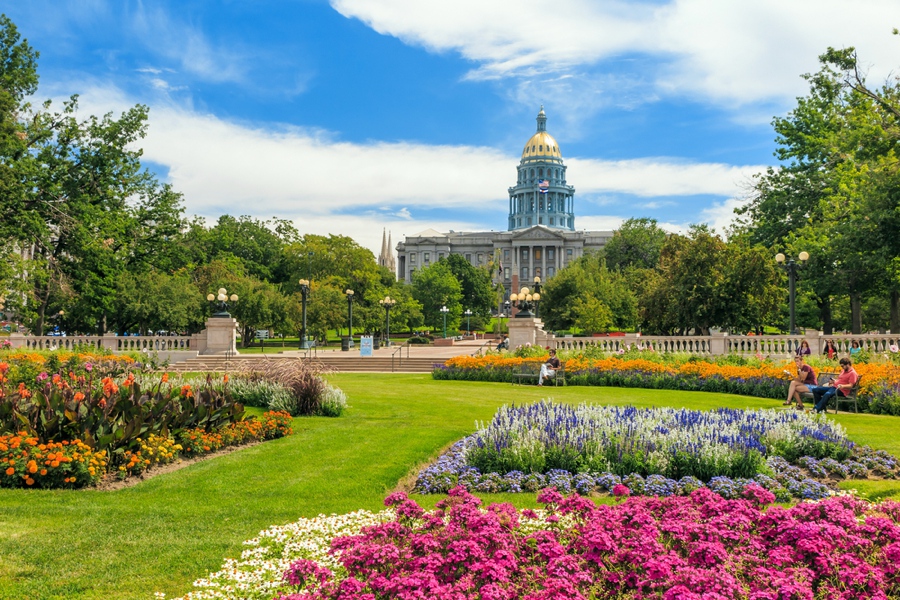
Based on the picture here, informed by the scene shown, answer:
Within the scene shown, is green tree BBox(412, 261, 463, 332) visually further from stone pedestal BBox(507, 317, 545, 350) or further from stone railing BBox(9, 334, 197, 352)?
stone railing BBox(9, 334, 197, 352)

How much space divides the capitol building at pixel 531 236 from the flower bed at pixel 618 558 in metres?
126

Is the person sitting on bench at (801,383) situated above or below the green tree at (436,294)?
below

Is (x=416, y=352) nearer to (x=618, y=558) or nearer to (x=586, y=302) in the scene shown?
(x=586, y=302)

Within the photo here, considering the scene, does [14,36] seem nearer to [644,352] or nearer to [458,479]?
[644,352]

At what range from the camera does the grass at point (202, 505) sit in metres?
5.66

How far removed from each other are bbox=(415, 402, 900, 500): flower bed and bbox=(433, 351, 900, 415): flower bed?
23.0 feet

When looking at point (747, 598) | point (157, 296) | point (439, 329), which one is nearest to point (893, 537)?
point (747, 598)

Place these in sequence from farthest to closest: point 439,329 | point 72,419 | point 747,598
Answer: point 439,329 < point 72,419 < point 747,598

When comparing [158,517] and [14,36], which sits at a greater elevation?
[14,36]

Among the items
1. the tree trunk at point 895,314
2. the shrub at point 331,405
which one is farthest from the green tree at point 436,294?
the shrub at point 331,405

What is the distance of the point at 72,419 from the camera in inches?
369

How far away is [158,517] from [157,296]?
1608 inches

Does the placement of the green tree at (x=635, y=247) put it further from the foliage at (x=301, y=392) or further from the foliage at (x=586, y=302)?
the foliage at (x=301, y=392)

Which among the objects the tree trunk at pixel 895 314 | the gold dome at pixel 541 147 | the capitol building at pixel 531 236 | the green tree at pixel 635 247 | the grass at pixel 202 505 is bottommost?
the grass at pixel 202 505
